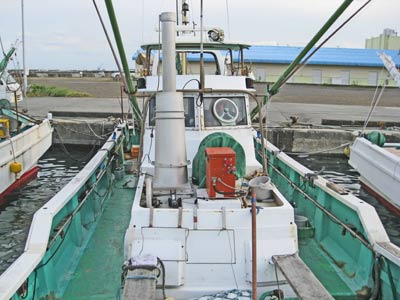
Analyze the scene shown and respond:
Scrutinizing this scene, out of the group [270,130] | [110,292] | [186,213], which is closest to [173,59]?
[186,213]

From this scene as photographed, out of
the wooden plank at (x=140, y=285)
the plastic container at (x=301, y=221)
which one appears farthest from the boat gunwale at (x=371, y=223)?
the wooden plank at (x=140, y=285)

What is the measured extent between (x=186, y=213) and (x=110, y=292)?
1.20 m

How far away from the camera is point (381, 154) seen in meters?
8.95

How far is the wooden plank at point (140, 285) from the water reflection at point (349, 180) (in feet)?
19.1

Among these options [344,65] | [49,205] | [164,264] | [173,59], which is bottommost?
[164,264]

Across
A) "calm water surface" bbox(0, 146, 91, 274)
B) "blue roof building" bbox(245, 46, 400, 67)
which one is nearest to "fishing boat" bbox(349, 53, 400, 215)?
"calm water surface" bbox(0, 146, 91, 274)

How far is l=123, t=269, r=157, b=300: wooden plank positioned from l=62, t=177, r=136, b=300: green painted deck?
87 cm

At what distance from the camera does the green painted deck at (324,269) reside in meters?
4.90

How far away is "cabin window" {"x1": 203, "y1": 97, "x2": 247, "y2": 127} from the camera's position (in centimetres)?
687

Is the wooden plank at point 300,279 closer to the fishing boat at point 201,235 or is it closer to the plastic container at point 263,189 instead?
the fishing boat at point 201,235

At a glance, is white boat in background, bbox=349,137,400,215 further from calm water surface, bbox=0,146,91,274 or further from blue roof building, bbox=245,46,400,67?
blue roof building, bbox=245,46,400,67

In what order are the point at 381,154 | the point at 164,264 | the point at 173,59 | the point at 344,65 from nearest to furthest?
the point at 164,264, the point at 173,59, the point at 381,154, the point at 344,65

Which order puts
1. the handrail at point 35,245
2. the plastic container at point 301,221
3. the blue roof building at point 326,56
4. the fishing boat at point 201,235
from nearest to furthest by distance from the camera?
the handrail at point 35,245 < the fishing boat at point 201,235 < the plastic container at point 301,221 < the blue roof building at point 326,56

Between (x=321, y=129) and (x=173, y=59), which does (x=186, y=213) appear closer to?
(x=173, y=59)
